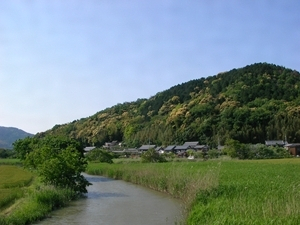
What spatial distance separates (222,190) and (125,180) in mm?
23210

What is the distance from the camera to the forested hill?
85.4 meters

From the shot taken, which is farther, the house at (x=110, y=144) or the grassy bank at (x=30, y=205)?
the house at (x=110, y=144)

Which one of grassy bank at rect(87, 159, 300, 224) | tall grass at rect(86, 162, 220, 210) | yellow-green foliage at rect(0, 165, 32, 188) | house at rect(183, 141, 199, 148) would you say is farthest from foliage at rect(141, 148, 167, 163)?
house at rect(183, 141, 199, 148)

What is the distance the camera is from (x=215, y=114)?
9506 centimetres

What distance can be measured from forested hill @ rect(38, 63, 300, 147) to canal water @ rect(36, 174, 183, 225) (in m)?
63.4

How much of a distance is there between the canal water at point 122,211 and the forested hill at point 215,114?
6337cm

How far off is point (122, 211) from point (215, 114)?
77.7 metres

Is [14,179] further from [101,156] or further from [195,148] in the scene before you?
[195,148]

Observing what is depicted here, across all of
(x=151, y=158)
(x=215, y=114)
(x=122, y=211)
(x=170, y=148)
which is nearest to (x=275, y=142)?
(x=215, y=114)

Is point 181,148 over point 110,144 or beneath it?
beneath

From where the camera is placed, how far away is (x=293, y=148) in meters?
76.1

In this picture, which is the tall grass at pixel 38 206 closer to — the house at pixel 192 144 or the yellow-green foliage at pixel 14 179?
the yellow-green foliage at pixel 14 179

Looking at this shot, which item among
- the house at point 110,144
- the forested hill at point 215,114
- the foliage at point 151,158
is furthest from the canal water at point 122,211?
the house at point 110,144

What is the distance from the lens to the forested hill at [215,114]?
280ft
